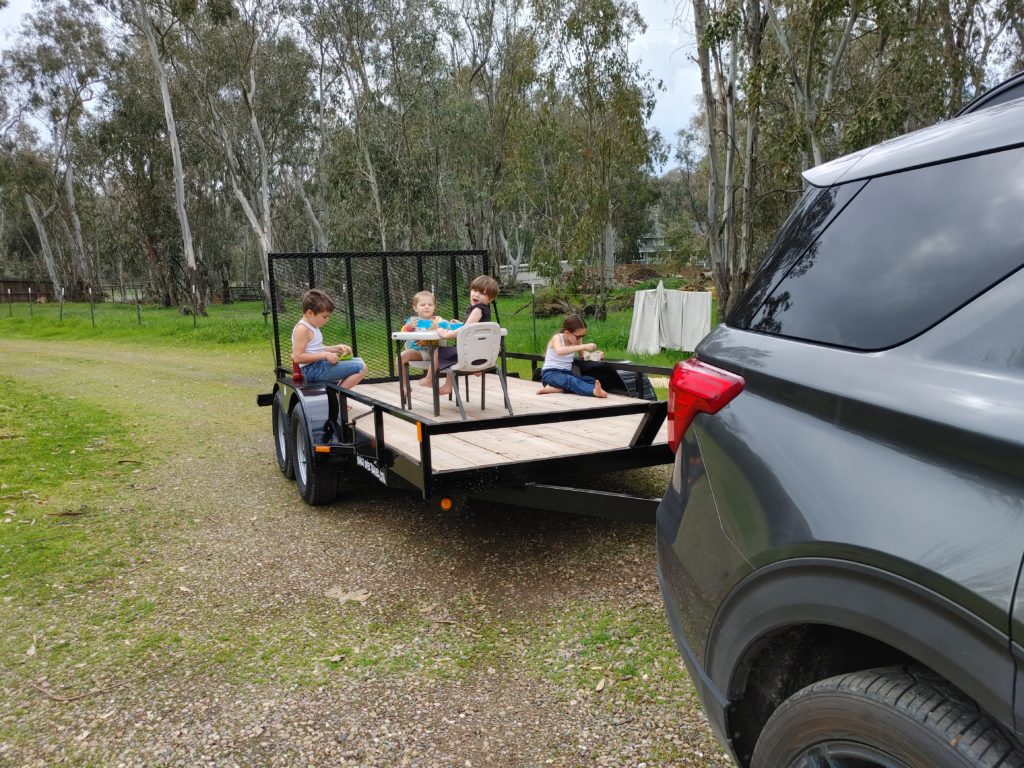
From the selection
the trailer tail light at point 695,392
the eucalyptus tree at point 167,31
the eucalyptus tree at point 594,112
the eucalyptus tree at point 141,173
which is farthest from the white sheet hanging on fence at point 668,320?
the eucalyptus tree at point 141,173

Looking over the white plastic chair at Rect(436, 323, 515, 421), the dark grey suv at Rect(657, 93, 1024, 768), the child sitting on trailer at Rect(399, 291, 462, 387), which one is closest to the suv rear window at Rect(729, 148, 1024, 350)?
the dark grey suv at Rect(657, 93, 1024, 768)

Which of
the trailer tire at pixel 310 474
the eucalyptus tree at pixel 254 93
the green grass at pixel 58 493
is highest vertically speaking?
the eucalyptus tree at pixel 254 93

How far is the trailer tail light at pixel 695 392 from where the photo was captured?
1880mm

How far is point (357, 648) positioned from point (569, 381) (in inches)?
115

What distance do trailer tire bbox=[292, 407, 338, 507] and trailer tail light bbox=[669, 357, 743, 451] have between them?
3.66 m

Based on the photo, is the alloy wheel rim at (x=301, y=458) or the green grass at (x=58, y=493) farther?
the alloy wheel rim at (x=301, y=458)

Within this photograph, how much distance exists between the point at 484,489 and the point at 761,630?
7.54 feet

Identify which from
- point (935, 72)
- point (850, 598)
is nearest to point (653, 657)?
point (850, 598)

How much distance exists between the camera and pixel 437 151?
32531 mm

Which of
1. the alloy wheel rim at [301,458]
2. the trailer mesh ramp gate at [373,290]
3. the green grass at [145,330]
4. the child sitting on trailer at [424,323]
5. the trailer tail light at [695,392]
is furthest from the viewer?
the green grass at [145,330]

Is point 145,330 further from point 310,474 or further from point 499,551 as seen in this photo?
point 499,551

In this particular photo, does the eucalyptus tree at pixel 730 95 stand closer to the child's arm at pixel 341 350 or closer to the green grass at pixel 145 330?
the child's arm at pixel 341 350

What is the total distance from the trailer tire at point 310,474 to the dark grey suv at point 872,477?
3.78 metres

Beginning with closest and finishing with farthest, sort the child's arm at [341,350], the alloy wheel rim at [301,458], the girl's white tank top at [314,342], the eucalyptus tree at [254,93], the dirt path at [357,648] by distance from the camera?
the dirt path at [357,648]
the alloy wheel rim at [301,458]
the girl's white tank top at [314,342]
the child's arm at [341,350]
the eucalyptus tree at [254,93]
